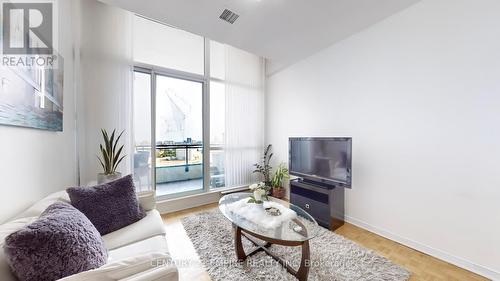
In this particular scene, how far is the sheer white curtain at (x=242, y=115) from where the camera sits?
380cm

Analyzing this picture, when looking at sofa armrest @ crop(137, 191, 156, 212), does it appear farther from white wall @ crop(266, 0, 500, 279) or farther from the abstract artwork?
white wall @ crop(266, 0, 500, 279)

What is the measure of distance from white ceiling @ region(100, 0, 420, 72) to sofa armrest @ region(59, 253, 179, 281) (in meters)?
2.56

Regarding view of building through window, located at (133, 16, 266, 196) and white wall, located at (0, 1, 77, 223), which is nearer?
white wall, located at (0, 1, 77, 223)

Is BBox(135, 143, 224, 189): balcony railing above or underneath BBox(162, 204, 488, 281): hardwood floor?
above

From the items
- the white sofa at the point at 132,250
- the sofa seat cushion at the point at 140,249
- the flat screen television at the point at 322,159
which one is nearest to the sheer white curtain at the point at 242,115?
the flat screen television at the point at 322,159

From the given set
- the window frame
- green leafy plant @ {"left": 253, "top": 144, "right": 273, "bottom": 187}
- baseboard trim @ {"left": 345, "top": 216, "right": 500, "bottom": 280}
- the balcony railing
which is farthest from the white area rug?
green leafy plant @ {"left": 253, "top": 144, "right": 273, "bottom": 187}

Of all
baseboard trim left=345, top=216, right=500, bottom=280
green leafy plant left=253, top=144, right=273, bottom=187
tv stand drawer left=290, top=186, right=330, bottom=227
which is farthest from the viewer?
green leafy plant left=253, top=144, right=273, bottom=187

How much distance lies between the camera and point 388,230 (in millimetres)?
2408

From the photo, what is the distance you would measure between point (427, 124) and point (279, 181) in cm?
239

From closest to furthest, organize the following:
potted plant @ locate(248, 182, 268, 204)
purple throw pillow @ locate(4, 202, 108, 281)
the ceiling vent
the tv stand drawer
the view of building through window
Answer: purple throw pillow @ locate(4, 202, 108, 281), potted plant @ locate(248, 182, 268, 204), the ceiling vent, the tv stand drawer, the view of building through window

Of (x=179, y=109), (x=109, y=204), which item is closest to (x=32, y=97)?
(x=109, y=204)

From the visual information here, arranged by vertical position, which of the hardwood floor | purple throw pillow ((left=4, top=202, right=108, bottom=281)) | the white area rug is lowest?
the hardwood floor

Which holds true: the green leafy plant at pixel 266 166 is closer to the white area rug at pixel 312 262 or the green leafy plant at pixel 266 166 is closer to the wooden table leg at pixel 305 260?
the white area rug at pixel 312 262

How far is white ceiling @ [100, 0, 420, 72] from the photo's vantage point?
228 cm
